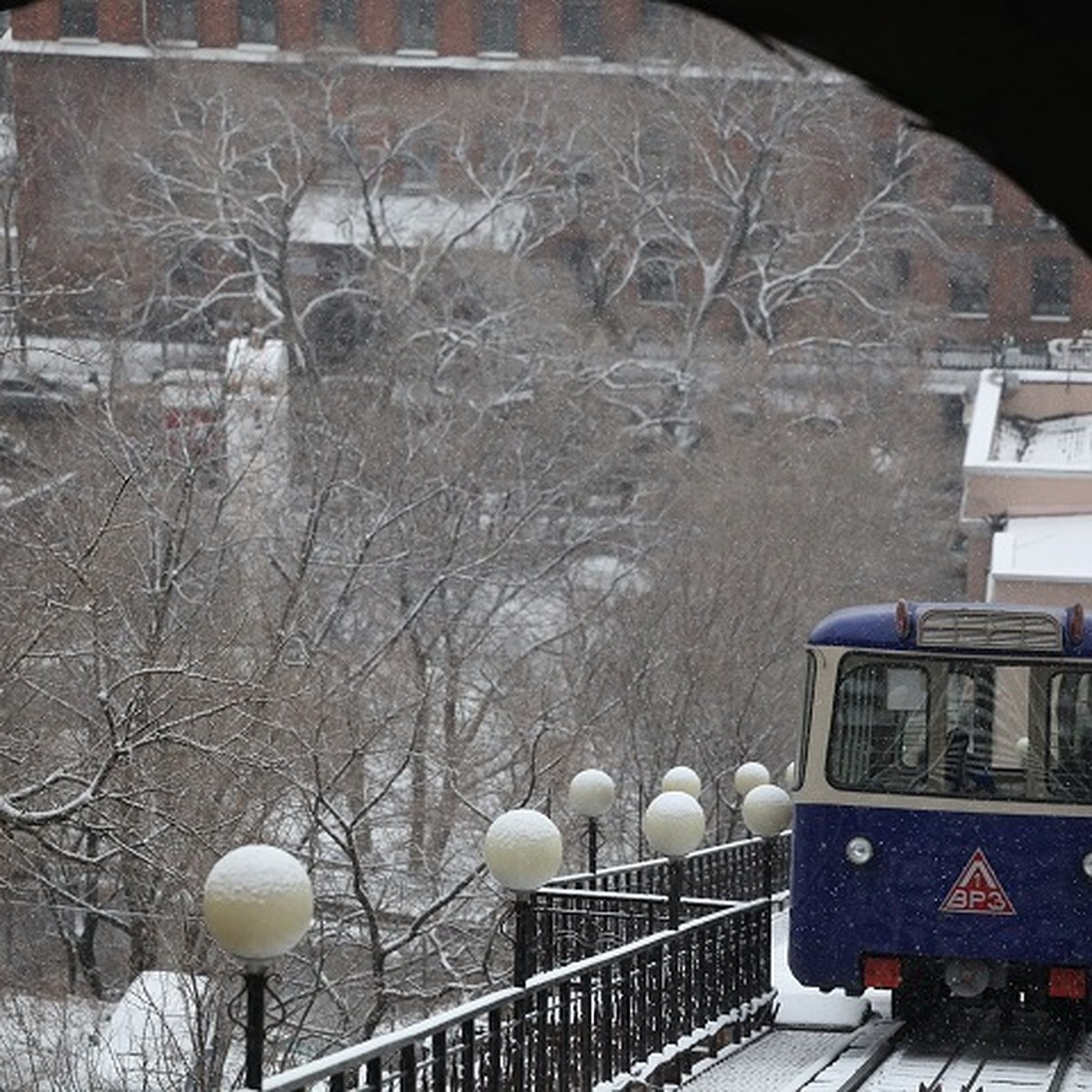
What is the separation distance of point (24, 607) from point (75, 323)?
36.4 meters

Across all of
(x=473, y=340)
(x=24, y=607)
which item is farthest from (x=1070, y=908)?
(x=473, y=340)

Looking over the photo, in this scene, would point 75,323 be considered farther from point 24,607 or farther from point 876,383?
point 24,607

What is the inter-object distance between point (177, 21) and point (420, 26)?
6.99 metres

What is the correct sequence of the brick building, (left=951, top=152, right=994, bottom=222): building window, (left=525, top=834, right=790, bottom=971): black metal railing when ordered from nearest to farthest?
(left=525, top=834, right=790, bottom=971): black metal railing → the brick building → (left=951, top=152, right=994, bottom=222): building window

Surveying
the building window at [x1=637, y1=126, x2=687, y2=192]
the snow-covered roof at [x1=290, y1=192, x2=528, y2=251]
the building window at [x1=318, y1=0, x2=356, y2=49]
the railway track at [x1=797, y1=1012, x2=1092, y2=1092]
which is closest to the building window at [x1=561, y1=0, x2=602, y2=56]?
the building window at [x1=637, y1=126, x2=687, y2=192]

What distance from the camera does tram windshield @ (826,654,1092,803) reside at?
1448 cm

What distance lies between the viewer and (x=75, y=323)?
183 ft

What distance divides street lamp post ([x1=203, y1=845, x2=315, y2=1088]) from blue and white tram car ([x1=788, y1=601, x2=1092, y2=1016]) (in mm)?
8302

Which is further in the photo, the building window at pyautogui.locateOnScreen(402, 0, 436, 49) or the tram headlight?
the building window at pyautogui.locateOnScreen(402, 0, 436, 49)

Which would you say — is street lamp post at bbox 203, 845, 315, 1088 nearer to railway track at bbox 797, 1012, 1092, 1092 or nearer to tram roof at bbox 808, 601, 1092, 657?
railway track at bbox 797, 1012, 1092, 1092

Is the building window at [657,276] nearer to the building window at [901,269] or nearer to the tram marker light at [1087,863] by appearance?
the building window at [901,269]

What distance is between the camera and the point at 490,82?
71312mm

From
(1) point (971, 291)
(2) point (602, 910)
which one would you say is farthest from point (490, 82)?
(2) point (602, 910)

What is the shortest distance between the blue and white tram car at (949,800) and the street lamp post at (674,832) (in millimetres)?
1422
